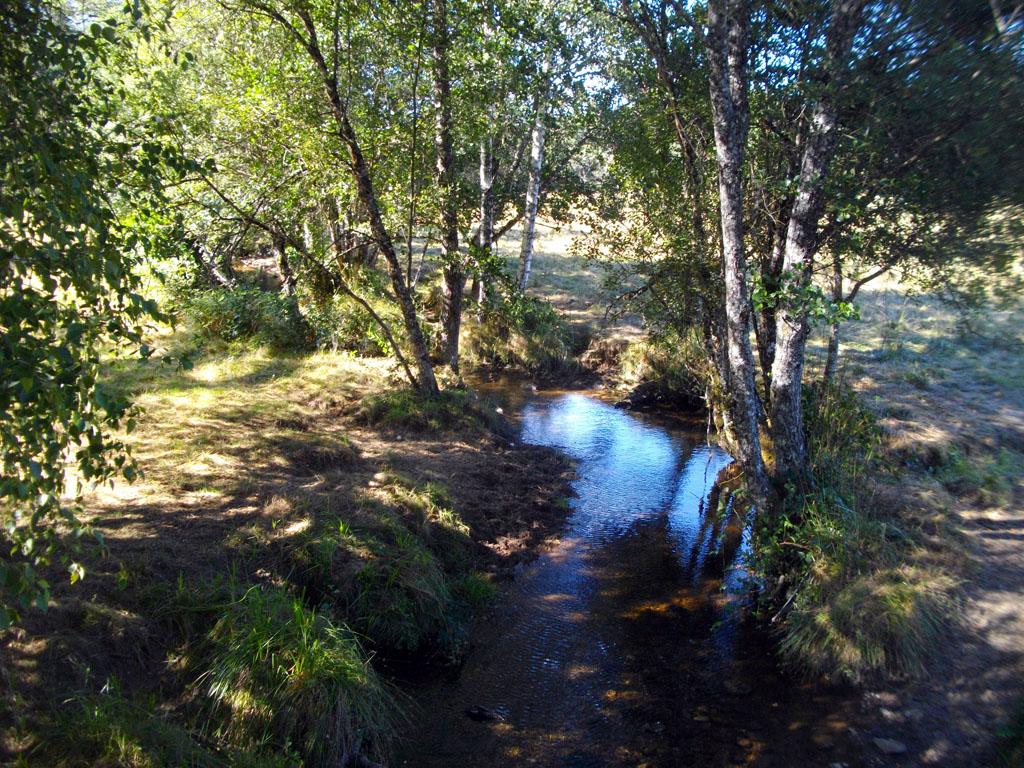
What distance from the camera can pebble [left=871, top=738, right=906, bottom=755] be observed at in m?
5.61

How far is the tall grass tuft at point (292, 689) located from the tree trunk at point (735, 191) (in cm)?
495

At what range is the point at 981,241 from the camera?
286 inches

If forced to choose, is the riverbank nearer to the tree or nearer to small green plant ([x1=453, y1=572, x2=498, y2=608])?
small green plant ([x1=453, y1=572, x2=498, y2=608])

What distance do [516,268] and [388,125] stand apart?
14.6 meters

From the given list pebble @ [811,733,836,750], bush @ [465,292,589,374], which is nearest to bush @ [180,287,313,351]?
bush @ [465,292,589,374]

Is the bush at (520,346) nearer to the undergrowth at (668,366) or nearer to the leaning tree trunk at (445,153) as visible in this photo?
the undergrowth at (668,366)

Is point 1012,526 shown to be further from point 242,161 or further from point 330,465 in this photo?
point 242,161

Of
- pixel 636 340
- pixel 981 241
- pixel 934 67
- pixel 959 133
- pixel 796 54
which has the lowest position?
pixel 636 340

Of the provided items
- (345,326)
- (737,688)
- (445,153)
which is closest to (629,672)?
(737,688)

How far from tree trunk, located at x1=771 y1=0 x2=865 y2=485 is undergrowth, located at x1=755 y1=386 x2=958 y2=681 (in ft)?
1.63

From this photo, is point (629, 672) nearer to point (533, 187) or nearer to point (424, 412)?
point (424, 412)

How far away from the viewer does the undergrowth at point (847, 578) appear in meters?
6.48

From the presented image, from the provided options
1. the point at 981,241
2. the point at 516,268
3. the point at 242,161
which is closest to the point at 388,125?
the point at 242,161

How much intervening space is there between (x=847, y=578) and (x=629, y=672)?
8.26ft
